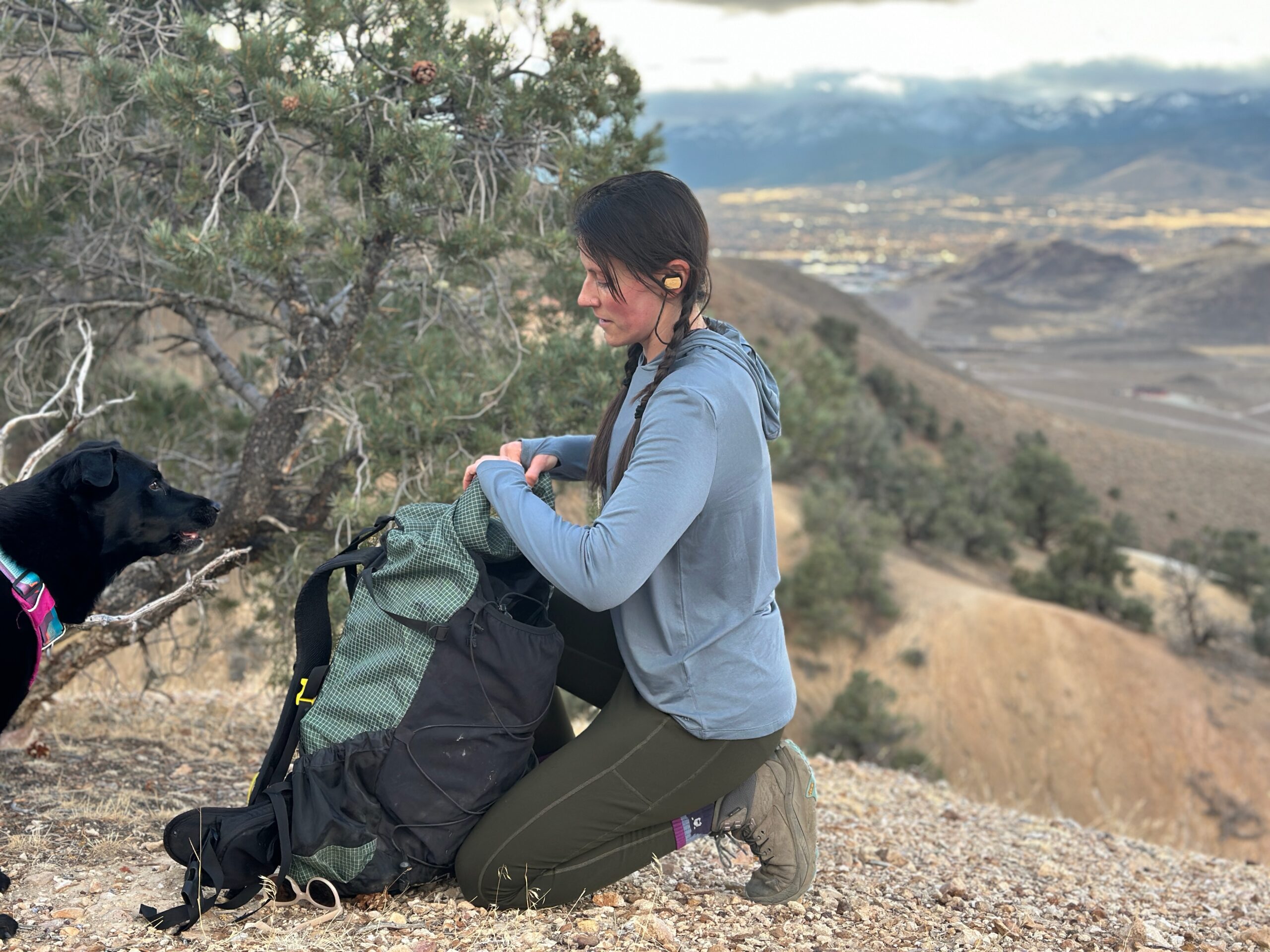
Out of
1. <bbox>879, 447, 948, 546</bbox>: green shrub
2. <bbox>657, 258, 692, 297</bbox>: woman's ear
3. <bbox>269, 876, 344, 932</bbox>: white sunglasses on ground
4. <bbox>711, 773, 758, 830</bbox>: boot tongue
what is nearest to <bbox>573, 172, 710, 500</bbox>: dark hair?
<bbox>657, 258, 692, 297</bbox>: woman's ear

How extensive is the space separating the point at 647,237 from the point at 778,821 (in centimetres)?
148

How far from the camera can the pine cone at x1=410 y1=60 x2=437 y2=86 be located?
3.89 metres

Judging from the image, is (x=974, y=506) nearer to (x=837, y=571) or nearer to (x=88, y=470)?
(x=837, y=571)

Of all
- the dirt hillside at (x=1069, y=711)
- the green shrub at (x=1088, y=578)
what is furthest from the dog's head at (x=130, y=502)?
the green shrub at (x=1088, y=578)

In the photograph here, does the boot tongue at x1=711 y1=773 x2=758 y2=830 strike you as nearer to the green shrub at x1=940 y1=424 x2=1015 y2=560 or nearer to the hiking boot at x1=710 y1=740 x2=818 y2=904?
the hiking boot at x1=710 y1=740 x2=818 y2=904

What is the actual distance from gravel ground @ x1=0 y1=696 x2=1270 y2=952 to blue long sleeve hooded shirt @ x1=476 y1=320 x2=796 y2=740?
632 mm

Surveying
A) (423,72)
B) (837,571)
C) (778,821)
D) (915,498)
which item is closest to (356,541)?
(778,821)

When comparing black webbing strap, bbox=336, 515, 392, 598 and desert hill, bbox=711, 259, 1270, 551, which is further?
desert hill, bbox=711, 259, 1270, 551

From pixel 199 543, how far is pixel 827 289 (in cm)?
4867

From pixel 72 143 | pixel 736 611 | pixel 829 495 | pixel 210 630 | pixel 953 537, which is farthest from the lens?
pixel 953 537

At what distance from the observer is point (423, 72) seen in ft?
12.8

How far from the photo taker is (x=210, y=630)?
5.60m

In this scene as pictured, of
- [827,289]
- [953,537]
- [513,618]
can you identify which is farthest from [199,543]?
[827,289]

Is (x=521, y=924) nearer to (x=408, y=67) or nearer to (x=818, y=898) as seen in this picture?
(x=818, y=898)
